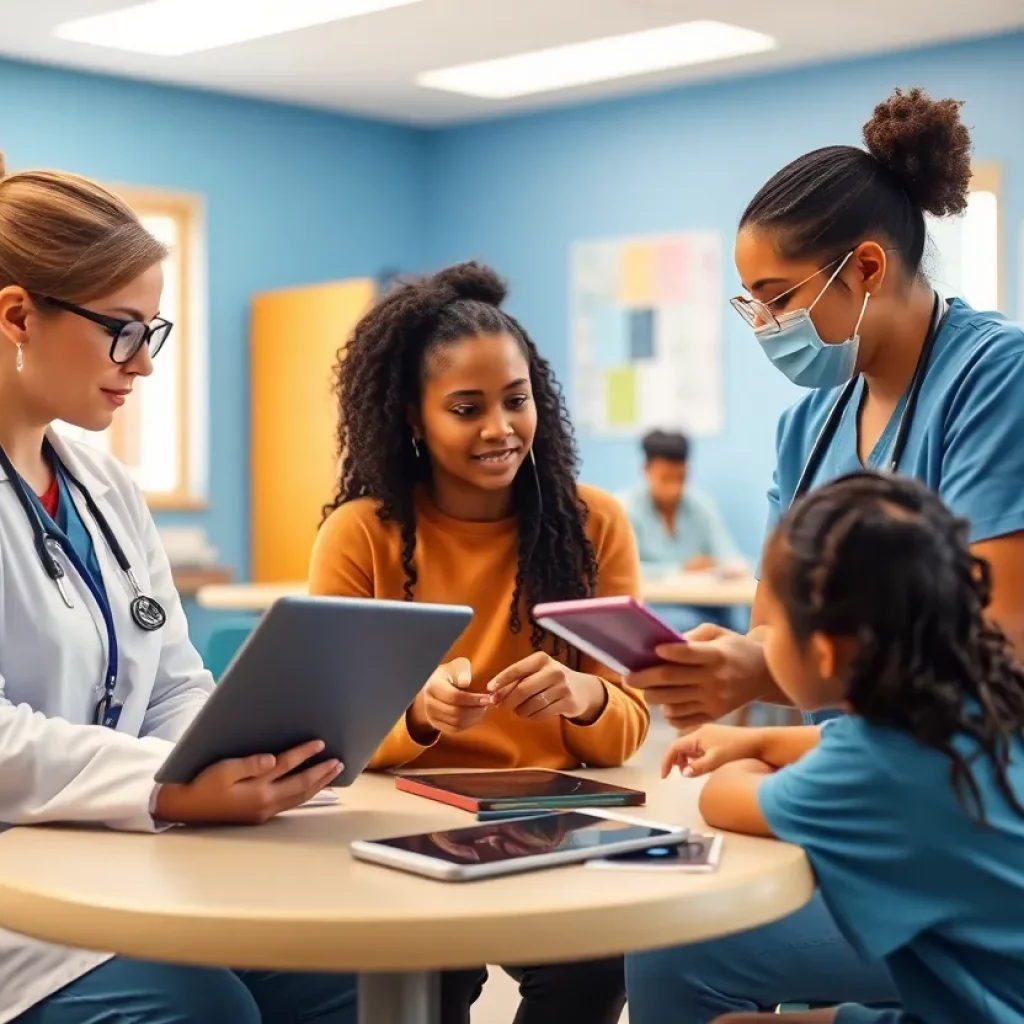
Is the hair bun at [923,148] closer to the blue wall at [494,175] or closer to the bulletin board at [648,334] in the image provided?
the blue wall at [494,175]

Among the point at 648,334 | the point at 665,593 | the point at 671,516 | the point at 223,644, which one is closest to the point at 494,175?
the point at 648,334

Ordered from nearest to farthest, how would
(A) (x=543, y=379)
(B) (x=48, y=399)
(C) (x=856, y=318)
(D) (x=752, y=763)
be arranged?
(D) (x=752, y=763)
(B) (x=48, y=399)
(C) (x=856, y=318)
(A) (x=543, y=379)

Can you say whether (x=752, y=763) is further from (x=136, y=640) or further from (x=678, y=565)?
(x=678, y=565)

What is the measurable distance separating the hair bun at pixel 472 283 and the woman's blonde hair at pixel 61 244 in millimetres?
542

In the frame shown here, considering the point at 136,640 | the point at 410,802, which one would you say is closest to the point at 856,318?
the point at 410,802

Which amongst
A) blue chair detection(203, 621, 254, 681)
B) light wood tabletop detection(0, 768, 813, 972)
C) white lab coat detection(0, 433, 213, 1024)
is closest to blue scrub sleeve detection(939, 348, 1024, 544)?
light wood tabletop detection(0, 768, 813, 972)

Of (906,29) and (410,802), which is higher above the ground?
(906,29)

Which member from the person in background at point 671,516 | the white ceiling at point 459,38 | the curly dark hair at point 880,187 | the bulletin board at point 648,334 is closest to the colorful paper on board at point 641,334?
the bulletin board at point 648,334

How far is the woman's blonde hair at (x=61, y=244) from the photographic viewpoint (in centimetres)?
176

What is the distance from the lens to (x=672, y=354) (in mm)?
7418

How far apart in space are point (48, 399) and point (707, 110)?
5996mm

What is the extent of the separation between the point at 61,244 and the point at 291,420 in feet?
18.3

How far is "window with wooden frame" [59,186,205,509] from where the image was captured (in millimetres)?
7191

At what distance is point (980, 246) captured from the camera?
21.4ft
